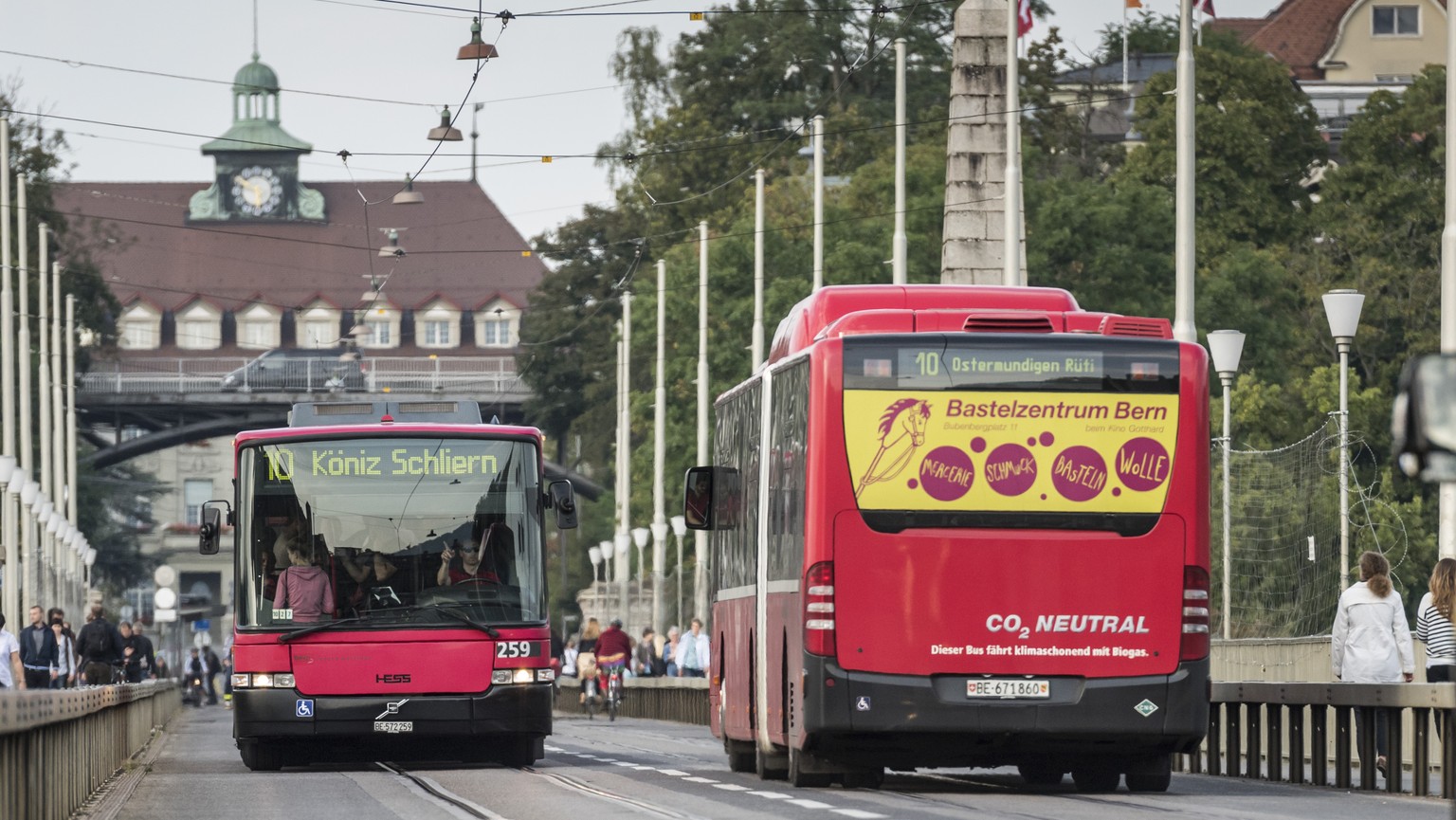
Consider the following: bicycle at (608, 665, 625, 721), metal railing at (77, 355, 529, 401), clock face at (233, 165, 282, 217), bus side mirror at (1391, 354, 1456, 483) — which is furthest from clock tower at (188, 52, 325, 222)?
bus side mirror at (1391, 354, 1456, 483)

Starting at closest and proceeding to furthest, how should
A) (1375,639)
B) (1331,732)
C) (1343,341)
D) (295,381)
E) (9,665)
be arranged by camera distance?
1. (1375,639)
2. (1331,732)
3. (9,665)
4. (1343,341)
5. (295,381)

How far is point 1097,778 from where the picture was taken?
17.9 metres

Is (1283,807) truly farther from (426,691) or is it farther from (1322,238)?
(1322,238)

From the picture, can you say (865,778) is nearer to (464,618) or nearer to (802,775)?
(802,775)

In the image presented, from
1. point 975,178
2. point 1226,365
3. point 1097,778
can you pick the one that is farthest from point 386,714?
point 975,178

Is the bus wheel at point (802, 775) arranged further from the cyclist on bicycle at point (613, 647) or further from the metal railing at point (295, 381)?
the metal railing at point (295, 381)

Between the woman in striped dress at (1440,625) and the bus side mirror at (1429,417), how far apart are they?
1091cm

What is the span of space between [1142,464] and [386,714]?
7.34 m

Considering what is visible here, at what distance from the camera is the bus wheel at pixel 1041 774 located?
18.2 m

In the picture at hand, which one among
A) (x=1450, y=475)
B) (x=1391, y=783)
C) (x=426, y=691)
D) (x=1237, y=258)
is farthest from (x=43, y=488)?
(x=1450, y=475)

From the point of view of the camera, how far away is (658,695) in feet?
155

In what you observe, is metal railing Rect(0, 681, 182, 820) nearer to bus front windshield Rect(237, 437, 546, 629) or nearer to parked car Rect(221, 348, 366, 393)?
bus front windshield Rect(237, 437, 546, 629)

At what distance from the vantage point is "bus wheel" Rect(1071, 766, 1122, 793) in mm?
17609

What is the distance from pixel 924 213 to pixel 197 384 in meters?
61.6
